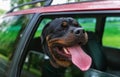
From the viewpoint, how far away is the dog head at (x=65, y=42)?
256cm

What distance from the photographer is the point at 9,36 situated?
3.51 m

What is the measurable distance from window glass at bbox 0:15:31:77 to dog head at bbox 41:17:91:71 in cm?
39

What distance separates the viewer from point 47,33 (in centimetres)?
290

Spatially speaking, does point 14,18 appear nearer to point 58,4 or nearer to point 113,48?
point 58,4

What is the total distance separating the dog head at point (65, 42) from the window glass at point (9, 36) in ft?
1.29

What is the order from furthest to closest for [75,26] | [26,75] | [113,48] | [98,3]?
[113,48] → [26,75] → [75,26] → [98,3]

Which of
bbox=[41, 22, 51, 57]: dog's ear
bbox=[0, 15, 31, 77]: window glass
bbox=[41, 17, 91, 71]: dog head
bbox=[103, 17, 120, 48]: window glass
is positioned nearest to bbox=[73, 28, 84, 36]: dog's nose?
bbox=[41, 17, 91, 71]: dog head

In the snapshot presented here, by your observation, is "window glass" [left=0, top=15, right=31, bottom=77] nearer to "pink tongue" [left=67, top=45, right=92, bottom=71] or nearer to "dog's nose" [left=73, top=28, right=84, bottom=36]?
"dog's nose" [left=73, top=28, right=84, bottom=36]

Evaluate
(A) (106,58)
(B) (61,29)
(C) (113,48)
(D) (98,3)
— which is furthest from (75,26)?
(C) (113,48)

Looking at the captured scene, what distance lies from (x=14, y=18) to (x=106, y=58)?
38.9 inches

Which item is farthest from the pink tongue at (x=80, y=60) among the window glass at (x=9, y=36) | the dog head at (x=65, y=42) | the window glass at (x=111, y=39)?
the window glass at (x=111, y=39)

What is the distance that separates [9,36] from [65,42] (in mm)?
961

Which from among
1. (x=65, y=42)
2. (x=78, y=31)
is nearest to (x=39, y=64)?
(x=65, y=42)

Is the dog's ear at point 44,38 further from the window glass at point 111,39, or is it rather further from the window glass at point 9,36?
the window glass at point 111,39
